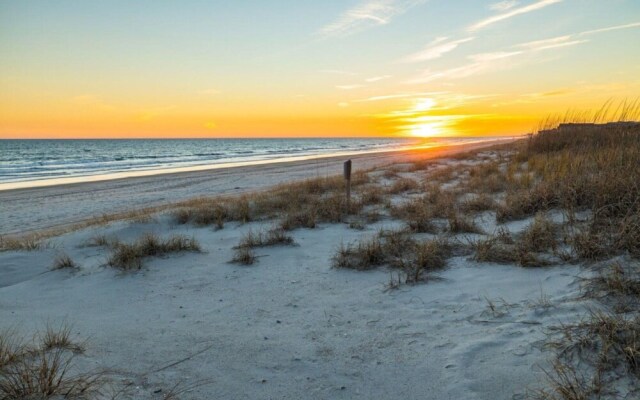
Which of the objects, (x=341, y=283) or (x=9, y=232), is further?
(x=9, y=232)

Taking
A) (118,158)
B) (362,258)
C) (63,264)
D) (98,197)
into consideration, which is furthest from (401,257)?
(118,158)

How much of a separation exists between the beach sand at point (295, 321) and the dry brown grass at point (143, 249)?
130 mm

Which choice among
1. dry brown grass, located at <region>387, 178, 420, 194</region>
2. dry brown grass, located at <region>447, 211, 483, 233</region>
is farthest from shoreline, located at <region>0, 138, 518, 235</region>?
dry brown grass, located at <region>447, 211, 483, 233</region>

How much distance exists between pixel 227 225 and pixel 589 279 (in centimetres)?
578

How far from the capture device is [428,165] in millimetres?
18125

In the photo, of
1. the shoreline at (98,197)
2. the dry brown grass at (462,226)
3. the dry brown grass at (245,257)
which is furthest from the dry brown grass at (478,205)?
the shoreline at (98,197)

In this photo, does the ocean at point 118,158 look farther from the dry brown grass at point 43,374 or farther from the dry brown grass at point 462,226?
the dry brown grass at point 462,226

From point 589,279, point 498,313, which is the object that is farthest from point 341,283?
point 589,279

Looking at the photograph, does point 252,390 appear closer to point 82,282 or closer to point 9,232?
point 82,282

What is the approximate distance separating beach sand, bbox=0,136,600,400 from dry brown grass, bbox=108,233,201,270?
0.43ft

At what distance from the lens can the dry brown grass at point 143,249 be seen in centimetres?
524

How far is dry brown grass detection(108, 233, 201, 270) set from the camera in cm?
524

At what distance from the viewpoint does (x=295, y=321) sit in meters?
3.73

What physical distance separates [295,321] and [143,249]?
2996 mm
